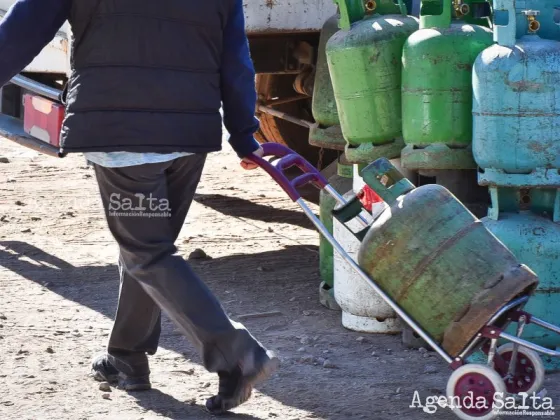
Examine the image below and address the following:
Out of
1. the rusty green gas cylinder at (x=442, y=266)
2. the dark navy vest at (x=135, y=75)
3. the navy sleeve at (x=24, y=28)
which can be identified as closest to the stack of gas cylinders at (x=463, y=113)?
the rusty green gas cylinder at (x=442, y=266)

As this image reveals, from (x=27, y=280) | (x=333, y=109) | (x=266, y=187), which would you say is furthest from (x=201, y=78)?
(x=266, y=187)

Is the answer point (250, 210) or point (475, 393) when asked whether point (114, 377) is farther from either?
point (250, 210)

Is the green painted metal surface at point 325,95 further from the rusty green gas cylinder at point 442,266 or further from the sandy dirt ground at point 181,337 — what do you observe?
the rusty green gas cylinder at point 442,266

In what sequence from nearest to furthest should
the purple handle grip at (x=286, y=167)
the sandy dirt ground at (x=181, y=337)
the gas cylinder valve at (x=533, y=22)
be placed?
1. the purple handle grip at (x=286, y=167)
2. the sandy dirt ground at (x=181, y=337)
3. the gas cylinder valve at (x=533, y=22)

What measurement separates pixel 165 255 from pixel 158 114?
506 mm

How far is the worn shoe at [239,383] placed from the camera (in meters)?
4.58

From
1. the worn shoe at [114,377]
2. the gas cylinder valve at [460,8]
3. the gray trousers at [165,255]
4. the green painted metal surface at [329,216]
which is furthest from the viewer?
the green painted metal surface at [329,216]

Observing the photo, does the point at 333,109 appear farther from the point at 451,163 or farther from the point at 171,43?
the point at 171,43

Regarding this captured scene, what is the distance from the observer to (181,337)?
580cm

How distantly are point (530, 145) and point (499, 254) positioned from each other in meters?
0.72

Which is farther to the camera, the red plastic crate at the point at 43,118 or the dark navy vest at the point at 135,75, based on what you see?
the red plastic crate at the point at 43,118

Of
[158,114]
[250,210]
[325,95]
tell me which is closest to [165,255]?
[158,114]

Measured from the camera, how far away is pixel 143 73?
4395mm

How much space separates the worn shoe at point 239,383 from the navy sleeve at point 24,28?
4.38 feet
